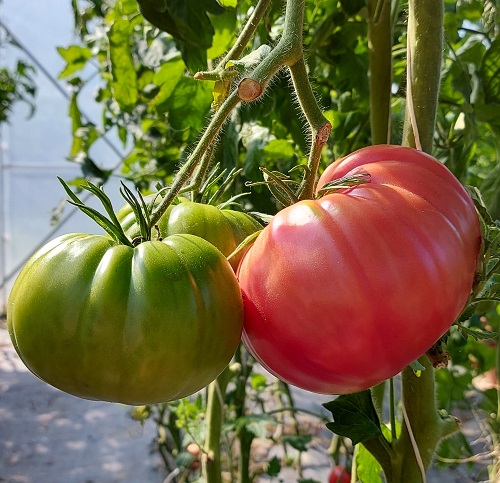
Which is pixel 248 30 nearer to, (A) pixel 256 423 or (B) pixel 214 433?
(B) pixel 214 433

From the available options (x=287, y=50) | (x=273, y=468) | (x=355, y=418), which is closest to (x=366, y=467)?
(x=355, y=418)

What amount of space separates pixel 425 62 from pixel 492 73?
0.98ft

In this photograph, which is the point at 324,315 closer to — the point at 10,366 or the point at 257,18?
the point at 257,18

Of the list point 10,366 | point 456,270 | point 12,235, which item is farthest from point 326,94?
point 12,235

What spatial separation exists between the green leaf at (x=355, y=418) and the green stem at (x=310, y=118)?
21 cm

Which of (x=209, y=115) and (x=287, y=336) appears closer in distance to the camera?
(x=287, y=336)

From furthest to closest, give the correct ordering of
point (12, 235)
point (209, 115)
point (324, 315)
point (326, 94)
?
1. point (12, 235)
2. point (326, 94)
3. point (209, 115)
4. point (324, 315)

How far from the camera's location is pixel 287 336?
12.7 inches

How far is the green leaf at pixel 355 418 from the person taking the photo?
46 centimetres

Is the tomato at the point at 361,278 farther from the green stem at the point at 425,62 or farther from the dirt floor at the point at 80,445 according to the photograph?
the dirt floor at the point at 80,445

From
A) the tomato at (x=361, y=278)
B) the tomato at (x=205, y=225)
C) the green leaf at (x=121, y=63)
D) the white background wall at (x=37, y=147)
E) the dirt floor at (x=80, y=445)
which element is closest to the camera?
the tomato at (x=361, y=278)

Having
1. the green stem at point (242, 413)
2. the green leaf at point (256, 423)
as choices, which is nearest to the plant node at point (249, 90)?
the green stem at point (242, 413)

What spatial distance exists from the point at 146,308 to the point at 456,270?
0.18 meters

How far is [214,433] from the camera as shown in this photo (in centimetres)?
97
